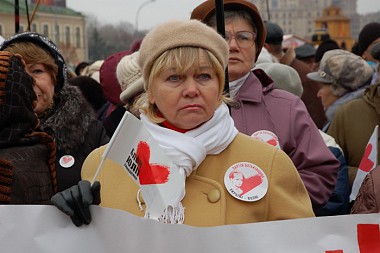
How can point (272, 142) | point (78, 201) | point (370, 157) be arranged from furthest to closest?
point (370, 157) < point (272, 142) < point (78, 201)

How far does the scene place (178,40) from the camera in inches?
111

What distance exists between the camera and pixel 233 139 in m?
2.93

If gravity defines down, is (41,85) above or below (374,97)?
above

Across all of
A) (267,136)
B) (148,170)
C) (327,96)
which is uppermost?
(148,170)

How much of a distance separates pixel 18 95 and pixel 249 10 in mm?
1476

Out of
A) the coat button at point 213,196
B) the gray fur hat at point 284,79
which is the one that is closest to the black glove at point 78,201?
the coat button at point 213,196

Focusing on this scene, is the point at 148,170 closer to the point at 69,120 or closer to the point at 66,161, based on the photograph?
the point at 66,161

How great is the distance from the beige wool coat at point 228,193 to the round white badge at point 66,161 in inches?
32.0

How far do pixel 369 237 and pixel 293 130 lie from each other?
1.13 m

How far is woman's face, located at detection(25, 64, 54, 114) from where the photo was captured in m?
3.88

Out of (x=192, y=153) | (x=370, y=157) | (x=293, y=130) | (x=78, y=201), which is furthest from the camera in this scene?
(x=370, y=157)

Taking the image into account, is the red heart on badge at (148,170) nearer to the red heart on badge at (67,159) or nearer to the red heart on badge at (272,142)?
the red heart on badge at (272,142)

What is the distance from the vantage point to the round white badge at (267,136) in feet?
11.8

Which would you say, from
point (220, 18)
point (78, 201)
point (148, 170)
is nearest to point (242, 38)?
point (220, 18)
